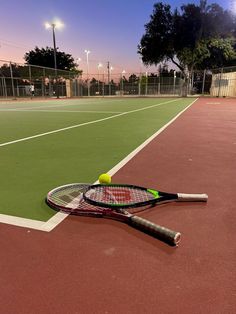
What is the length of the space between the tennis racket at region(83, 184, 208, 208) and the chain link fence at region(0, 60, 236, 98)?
24.8 metres

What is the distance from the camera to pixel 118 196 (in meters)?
2.62

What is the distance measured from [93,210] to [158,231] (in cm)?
67

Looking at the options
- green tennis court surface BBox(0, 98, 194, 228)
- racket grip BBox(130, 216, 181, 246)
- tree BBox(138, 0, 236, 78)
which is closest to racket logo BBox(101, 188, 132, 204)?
racket grip BBox(130, 216, 181, 246)

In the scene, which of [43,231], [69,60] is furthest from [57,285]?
[69,60]

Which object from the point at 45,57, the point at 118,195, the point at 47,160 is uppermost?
the point at 45,57

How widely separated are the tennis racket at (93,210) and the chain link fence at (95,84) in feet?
80.7

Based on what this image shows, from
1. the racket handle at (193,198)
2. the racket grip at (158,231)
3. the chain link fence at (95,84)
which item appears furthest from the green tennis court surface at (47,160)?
the chain link fence at (95,84)

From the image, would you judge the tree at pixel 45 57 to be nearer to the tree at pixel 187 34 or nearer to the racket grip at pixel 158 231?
the tree at pixel 187 34

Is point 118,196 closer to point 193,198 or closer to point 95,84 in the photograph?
point 193,198

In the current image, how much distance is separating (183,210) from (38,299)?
1.61 metres

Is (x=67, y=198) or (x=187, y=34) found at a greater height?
(x=187, y=34)

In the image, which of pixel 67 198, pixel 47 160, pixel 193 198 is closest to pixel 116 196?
pixel 67 198

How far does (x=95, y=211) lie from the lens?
254 centimetres

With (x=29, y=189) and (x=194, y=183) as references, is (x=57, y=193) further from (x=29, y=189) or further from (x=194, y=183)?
(x=194, y=183)
